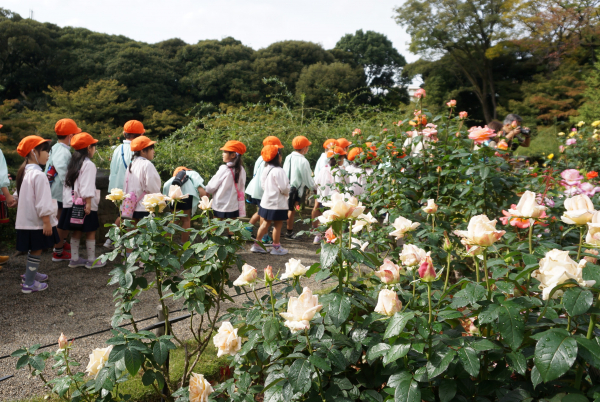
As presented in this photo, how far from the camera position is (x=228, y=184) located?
498 centimetres

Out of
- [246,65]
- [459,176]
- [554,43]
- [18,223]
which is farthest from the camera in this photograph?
[246,65]

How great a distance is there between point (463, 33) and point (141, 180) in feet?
69.4

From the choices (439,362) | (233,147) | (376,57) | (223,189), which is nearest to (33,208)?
(223,189)

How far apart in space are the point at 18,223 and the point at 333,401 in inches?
144

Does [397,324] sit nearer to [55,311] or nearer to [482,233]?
[482,233]

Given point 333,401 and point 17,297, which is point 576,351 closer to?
point 333,401

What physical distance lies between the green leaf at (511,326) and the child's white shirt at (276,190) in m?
4.18

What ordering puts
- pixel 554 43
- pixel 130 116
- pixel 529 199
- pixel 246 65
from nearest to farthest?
1. pixel 529 199
2. pixel 130 116
3. pixel 554 43
4. pixel 246 65

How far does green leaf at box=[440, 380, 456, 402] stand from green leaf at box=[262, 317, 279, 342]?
0.47 meters

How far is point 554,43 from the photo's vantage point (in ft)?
57.4

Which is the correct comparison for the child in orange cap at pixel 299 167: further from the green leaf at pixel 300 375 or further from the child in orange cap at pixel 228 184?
the green leaf at pixel 300 375

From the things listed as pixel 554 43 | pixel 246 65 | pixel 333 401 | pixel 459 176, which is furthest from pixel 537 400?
pixel 554 43

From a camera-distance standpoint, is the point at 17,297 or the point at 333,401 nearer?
the point at 333,401

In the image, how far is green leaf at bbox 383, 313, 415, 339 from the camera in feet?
3.33
